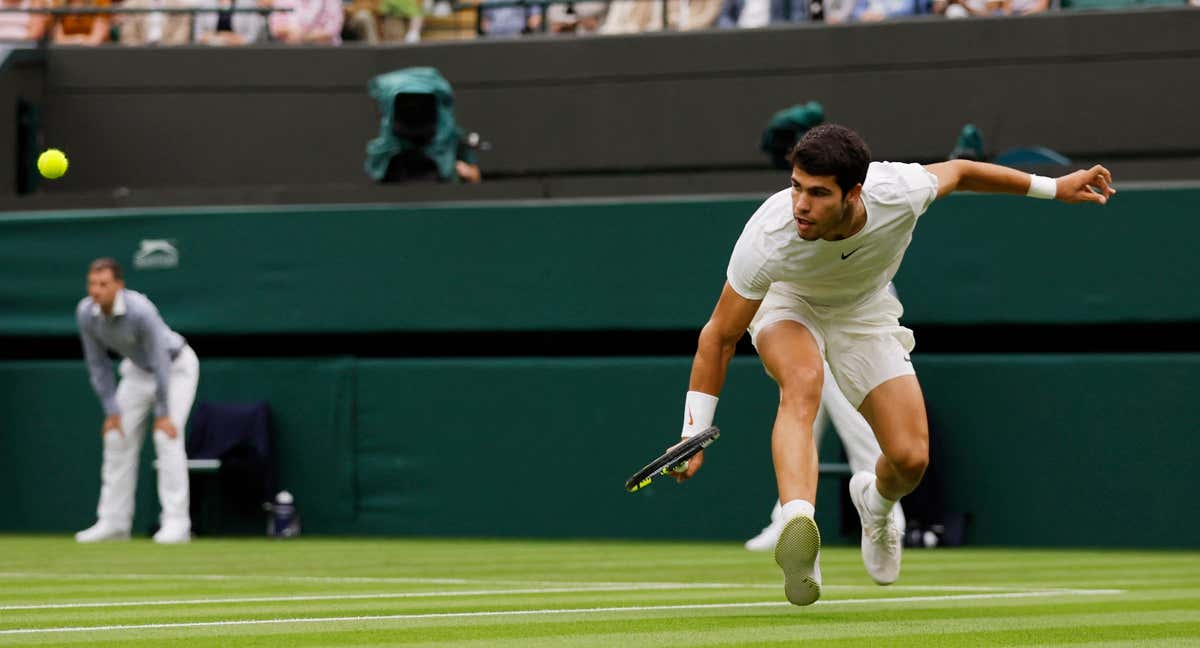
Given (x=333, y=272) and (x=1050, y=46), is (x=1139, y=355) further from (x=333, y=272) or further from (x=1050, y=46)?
(x=333, y=272)

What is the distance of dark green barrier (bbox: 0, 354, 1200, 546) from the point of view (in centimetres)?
1256

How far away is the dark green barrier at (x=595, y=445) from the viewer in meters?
12.6

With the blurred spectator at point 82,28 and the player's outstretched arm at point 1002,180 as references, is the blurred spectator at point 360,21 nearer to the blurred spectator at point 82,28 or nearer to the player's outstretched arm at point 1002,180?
the blurred spectator at point 82,28

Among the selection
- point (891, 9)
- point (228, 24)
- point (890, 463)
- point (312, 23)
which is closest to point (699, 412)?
point (890, 463)

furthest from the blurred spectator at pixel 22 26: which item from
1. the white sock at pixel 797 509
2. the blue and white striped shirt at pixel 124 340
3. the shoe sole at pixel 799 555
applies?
the shoe sole at pixel 799 555

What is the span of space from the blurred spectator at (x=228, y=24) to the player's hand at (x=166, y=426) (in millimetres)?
4630

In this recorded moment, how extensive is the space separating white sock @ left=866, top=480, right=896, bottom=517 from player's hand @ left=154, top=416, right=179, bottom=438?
743 cm

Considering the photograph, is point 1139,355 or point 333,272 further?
point 333,272

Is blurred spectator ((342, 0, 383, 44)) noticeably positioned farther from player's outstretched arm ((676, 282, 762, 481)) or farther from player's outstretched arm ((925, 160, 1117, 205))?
player's outstretched arm ((676, 282, 762, 481))

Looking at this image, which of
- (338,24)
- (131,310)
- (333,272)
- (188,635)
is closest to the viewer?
(188,635)

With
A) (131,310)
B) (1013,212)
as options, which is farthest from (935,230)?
(131,310)

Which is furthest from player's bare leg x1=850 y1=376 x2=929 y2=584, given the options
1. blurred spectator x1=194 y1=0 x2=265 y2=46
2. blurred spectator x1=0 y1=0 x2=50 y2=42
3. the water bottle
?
blurred spectator x1=0 y1=0 x2=50 y2=42

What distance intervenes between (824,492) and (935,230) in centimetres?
194

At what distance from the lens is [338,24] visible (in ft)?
55.8
